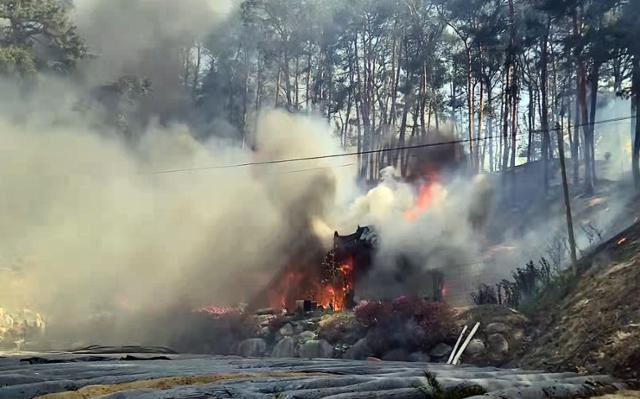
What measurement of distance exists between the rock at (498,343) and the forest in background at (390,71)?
295 inches

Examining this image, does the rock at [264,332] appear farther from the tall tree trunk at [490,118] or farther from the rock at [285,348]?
the tall tree trunk at [490,118]

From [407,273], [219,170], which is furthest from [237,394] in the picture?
[219,170]

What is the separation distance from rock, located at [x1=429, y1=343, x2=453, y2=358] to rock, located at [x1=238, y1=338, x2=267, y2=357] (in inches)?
250

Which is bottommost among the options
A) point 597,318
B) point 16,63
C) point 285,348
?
point 285,348

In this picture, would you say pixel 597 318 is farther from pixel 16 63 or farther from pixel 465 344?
pixel 16 63

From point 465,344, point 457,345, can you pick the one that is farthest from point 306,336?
point 465,344

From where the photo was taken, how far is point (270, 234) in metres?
28.4

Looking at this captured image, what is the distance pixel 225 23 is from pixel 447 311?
2535 cm

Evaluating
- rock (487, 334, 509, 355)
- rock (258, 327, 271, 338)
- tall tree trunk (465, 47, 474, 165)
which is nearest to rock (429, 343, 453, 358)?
rock (487, 334, 509, 355)

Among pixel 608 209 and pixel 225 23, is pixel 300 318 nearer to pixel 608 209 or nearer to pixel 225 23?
pixel 608 209

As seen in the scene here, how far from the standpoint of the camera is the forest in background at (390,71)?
21766 millimetres

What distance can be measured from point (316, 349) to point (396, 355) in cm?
282

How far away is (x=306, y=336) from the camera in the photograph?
19.1 m

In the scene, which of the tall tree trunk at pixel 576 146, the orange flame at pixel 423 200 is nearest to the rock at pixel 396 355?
the orange flame at pixel 423 200
